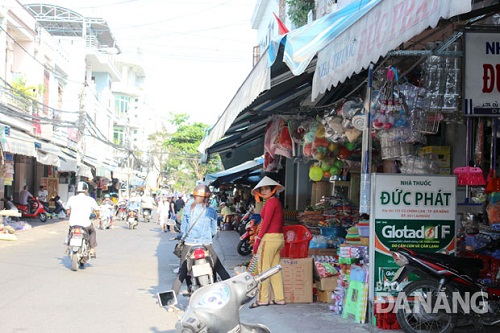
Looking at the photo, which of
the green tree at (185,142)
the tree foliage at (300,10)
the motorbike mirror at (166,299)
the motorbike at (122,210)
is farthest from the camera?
the green tree at (185,142)

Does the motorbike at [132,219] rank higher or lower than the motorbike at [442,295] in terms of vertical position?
lower

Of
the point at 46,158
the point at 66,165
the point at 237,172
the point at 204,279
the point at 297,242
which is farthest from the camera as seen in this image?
the point at 66,165

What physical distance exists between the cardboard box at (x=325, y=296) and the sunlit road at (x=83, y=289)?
7.42 ft

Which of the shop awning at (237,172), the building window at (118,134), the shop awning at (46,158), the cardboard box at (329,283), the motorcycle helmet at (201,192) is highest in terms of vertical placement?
the building window at (118,134)

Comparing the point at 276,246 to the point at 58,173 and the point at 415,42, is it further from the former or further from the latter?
the point at 58,173

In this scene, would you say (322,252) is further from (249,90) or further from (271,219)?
(249,90)

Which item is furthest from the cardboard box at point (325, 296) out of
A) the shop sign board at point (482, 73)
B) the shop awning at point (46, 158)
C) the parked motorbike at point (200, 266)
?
the shop awning at point (46, 158)

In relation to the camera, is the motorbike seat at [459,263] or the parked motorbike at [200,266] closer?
the motorbike seat at [459,263]

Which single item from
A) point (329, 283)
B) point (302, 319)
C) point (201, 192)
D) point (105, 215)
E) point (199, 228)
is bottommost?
point (302, 319)

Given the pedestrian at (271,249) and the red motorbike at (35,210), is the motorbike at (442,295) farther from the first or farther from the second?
the red motorbike at (35,210)

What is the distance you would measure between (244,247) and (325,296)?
759 cm

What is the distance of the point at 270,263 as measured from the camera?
8688mm

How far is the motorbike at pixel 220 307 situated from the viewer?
3.61 meters

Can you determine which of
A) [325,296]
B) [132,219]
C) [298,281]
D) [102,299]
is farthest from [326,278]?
[132,219]
